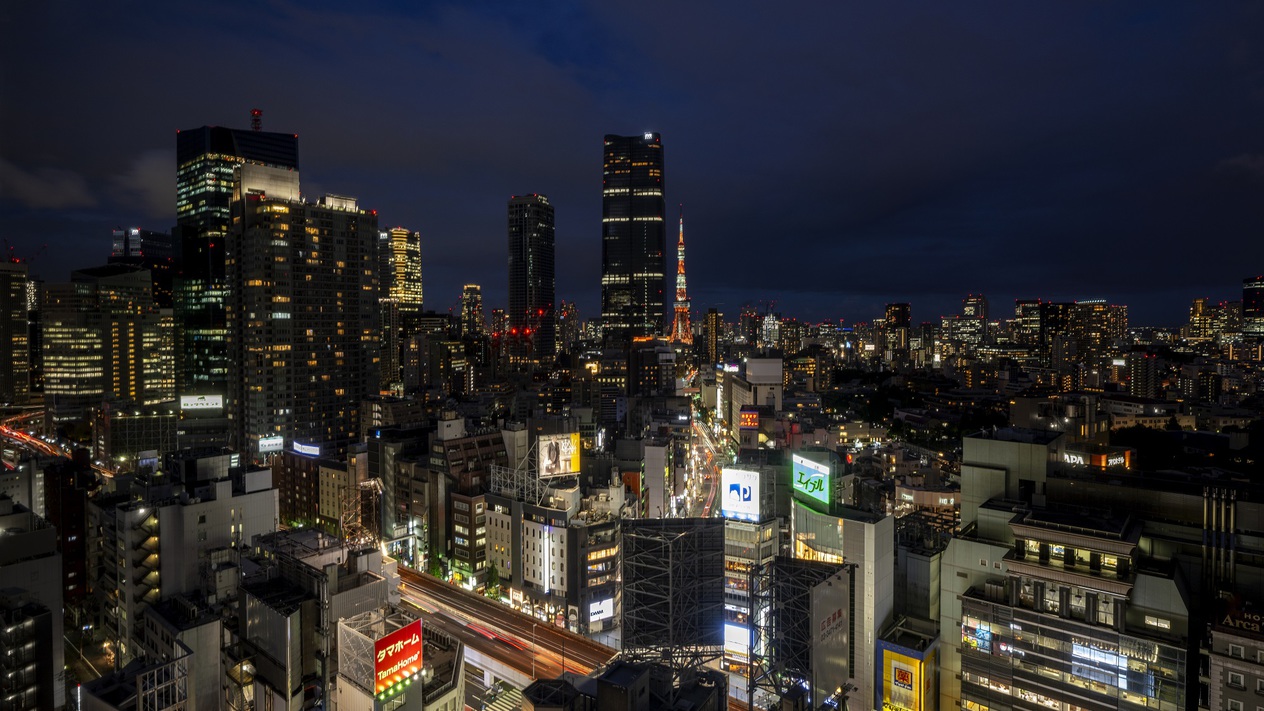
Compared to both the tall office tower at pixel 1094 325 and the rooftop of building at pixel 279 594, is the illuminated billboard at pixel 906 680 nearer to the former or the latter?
the rooftop of building at pixel 279 594

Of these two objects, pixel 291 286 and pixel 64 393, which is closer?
pixel 291 286

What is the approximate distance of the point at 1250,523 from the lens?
2092cm

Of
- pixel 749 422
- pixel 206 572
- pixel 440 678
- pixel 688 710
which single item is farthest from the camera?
pixel 749 422

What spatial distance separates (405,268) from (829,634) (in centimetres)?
16239

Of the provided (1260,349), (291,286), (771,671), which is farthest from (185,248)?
(1260,349)

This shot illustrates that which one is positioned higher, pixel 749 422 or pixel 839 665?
pixel 749 422

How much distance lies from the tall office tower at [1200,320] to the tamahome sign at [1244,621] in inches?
6831

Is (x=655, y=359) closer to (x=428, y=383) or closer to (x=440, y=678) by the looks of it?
(x=428, y=383)

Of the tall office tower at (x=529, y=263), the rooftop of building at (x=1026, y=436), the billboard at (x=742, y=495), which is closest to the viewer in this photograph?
the rooftop of building at (x=1026, y=436)

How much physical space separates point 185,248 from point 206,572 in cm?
7036

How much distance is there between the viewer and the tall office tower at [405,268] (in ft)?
520

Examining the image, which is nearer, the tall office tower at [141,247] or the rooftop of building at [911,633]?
the rooftop of building at [911,633]

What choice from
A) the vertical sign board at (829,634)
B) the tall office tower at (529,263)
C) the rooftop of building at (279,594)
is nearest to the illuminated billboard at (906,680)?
the vertical sign board at (829,634)

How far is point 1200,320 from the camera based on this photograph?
5989 inches
